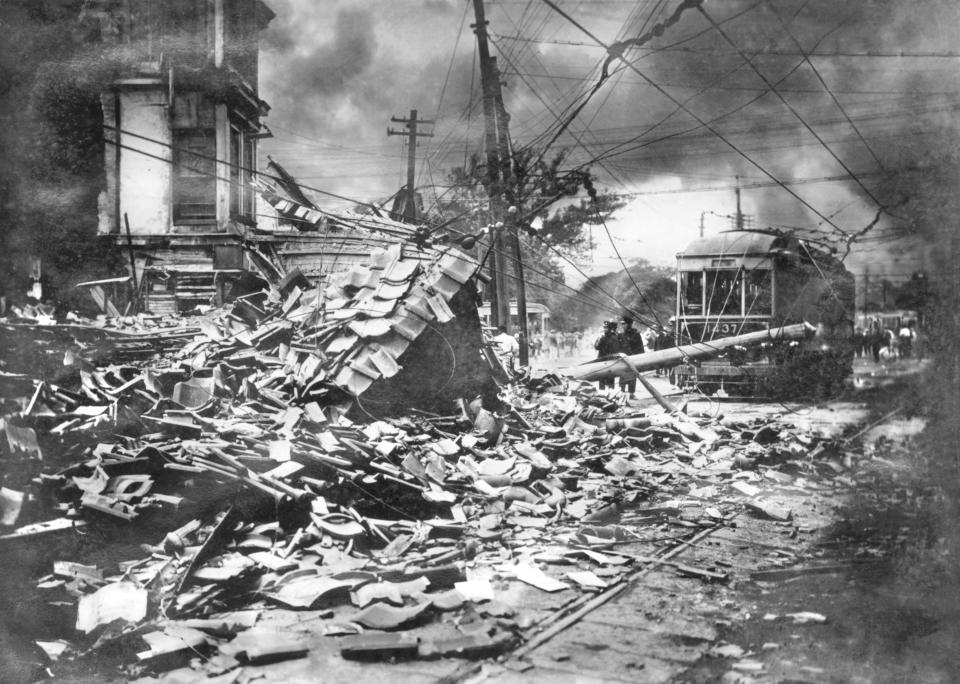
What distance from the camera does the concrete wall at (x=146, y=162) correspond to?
6.32 meters

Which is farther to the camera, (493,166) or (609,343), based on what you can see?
(609,343)

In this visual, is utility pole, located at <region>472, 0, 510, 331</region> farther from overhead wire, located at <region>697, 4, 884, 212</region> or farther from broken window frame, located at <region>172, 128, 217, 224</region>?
broken window frame, located at <region>172, 128, 217, 224</region>

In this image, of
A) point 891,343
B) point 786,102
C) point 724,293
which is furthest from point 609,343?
point 891,343

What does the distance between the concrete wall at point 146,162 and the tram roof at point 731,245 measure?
29.3 ft

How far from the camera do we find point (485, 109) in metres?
6.98

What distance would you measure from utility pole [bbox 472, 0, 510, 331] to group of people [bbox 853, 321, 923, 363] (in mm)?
4212

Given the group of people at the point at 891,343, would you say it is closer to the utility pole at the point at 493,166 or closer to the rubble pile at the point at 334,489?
the rubble pile at the point at 334,489

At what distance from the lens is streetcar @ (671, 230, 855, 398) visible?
10.7 metres

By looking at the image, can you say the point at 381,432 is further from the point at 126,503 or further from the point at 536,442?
the point at 126,503

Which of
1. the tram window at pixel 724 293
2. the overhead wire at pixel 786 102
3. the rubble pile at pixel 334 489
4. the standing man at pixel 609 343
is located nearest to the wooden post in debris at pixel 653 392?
the rubble pile at pixel 334 489

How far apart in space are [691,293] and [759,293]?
132 cm

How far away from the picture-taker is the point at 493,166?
8406mm

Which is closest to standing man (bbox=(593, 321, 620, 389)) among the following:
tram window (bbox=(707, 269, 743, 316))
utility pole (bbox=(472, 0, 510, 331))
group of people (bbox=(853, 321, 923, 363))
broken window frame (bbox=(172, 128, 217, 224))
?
tram window (bbox=(707, 269, 743, 316))

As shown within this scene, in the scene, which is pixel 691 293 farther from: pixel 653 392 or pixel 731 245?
pixel 653 392
